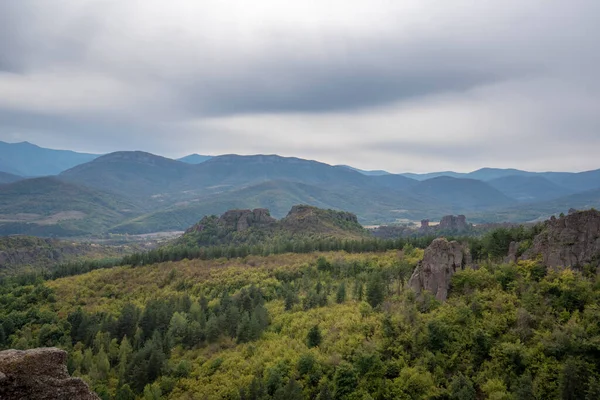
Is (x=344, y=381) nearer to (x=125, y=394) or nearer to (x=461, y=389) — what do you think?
(x=461, y=389)

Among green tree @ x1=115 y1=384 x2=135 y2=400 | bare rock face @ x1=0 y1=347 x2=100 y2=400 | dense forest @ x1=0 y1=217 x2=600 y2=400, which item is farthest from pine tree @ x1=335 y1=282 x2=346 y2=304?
bare rock face @ x1=0 y1=347 x2=100 y2=400

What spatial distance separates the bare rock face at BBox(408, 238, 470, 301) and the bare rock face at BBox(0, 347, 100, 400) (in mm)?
44338

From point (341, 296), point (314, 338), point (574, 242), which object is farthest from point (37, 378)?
point (574, 242)

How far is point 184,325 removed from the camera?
67.9m

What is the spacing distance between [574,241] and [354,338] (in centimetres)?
3112

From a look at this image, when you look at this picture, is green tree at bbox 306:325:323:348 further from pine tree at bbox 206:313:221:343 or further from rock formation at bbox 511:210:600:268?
rock formation at bbox 511:210:600:268

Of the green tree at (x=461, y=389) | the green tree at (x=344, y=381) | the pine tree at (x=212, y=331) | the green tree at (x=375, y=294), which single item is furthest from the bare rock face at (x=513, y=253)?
the pine tree at (x=212, y=331)

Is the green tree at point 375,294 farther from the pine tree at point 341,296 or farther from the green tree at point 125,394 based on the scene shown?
the green tree at point 125,394

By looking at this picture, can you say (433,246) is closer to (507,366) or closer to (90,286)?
(507,366)

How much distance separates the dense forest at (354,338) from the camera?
39.3m

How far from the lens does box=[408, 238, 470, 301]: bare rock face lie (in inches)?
2141

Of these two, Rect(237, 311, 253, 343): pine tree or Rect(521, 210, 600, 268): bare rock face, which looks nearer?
Rect(521, 210, 600, 268): bare rock face

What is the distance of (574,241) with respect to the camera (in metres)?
49.2

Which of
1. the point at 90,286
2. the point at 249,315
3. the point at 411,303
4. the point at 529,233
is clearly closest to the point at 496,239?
the point at 529,233
